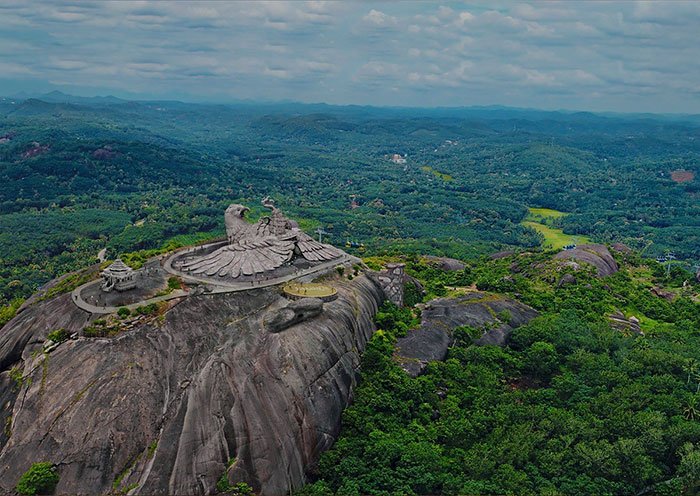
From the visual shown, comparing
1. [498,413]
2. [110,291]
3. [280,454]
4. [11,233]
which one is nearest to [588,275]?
[498,413]

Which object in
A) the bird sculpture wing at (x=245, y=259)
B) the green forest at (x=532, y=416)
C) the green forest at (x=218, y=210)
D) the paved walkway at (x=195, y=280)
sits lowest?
the green forest at (x=218, y=210)

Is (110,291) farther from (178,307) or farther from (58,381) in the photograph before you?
(58,381)

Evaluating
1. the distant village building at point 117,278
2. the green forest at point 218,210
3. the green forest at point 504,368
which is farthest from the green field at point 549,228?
the distant village building at point 117,278

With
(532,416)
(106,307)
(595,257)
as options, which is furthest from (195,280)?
(595,257)

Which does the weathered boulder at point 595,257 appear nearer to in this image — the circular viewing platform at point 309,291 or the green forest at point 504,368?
the green forest at point 504,368

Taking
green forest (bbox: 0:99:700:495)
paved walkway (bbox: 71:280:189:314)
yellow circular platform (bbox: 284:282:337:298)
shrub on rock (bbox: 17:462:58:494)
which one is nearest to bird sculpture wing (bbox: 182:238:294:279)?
yellow circular platform (bbox: 284:282:337:298)

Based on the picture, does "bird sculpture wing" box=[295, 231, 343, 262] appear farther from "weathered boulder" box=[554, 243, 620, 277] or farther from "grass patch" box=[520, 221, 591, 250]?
"grass patch" box=[520, 221, 591, 250]
